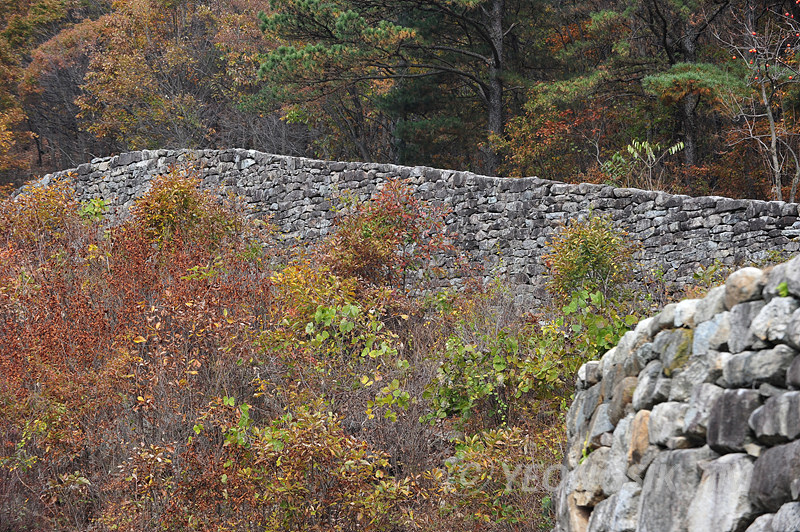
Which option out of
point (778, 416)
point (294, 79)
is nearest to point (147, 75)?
point (294, 79)

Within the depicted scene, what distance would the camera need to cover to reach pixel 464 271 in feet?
32.8

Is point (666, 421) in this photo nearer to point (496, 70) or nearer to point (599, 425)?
point (599, 425)

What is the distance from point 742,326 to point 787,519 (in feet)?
2.48

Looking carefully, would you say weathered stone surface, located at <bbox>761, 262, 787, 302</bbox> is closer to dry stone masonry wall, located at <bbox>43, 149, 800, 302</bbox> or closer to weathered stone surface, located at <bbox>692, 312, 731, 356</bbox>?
weathered stone surface, located at <bbox>692, 312, 731, 356</bbox>

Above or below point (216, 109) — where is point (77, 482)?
below

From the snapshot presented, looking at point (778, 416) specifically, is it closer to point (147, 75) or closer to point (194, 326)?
point (194, 326)

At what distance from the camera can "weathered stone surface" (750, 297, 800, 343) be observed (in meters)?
2.69

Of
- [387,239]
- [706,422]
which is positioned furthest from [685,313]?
[387,239]

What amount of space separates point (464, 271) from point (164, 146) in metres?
12.2

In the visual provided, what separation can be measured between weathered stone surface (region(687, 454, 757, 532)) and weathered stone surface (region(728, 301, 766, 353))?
0.41 meters

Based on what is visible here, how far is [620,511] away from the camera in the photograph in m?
3.31

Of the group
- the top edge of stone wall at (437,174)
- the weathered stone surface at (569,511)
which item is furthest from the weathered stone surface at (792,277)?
the top edge of stone wall at (437,174)

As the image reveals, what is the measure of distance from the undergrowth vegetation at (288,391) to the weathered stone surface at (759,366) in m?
2.70

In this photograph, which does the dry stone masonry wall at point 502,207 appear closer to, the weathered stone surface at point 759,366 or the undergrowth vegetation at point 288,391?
the undergrowth vegetation at point 288,391
